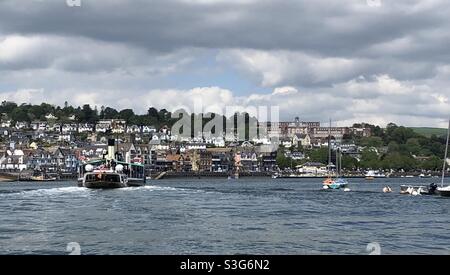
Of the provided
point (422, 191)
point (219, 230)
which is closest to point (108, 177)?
point (422, 191)

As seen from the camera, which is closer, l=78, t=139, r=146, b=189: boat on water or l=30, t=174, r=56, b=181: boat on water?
l=78, t=139, r=146, b=189: boat on water

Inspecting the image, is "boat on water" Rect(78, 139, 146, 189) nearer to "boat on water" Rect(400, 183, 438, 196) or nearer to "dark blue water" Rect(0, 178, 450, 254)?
"boat on water" Rect(400, 183, 438, 196)

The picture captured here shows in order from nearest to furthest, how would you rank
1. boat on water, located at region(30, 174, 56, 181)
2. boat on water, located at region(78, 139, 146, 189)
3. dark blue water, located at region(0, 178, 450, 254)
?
dark blue water, located at region(0, 178, 450, 254), boat on water, located at region(78, 139, 146, 189), boat on water, located at region(30, 174, 56, 181)

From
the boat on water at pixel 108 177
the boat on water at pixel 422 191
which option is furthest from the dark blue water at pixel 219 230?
the boat on water at pixel 108 177

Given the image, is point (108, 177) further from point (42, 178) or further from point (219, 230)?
point (42, 178)

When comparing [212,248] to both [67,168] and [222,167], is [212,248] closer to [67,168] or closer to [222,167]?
[67,168]

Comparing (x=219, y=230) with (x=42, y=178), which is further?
(x=42, y=178)

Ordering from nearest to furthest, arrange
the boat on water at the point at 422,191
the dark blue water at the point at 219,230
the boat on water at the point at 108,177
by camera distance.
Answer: the dark blue water at the point at 219,230, the boat on water at the point at 422,191, the boat on water at the point at 108,177

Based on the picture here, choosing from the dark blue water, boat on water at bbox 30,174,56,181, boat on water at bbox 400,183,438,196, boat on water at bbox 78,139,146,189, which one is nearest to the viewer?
the dark blue water

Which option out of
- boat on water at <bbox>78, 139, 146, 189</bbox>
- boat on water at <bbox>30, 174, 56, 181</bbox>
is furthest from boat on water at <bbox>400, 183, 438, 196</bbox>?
boat on water at <bbox>30, 174, 56, 181</bbox>

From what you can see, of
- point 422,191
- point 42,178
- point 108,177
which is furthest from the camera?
point 42,178

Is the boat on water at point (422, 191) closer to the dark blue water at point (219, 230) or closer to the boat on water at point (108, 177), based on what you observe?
the dark blue water at point (219, 230)

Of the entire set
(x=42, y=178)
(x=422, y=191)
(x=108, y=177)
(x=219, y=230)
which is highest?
(x=219, y=230)
